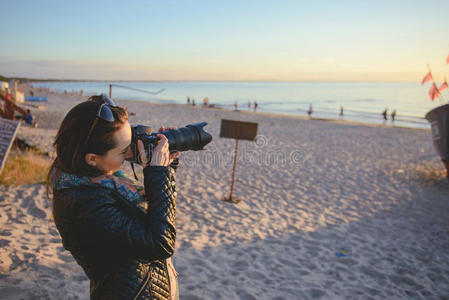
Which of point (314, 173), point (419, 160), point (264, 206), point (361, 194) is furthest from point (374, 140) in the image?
point (264, 206)

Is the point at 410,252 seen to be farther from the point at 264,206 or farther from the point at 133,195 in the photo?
the point at 133,195

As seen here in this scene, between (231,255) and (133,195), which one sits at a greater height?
(133,195)

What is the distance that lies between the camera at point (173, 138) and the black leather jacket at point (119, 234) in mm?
119

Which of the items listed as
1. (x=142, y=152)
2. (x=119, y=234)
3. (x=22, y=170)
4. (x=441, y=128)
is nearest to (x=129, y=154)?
(x=142, y=152)

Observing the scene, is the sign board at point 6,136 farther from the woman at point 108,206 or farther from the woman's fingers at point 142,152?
the woman's fingers at point 142,152

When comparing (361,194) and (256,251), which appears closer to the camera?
(256,251)

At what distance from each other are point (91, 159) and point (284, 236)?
3.82 m

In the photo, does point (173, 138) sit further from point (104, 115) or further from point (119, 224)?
point (119, 224)

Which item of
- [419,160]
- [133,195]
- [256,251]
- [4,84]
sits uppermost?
[4,84]

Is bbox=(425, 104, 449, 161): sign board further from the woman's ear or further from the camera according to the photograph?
the woman's ear

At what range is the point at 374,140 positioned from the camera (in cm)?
1388

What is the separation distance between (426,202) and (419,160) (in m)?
4.72

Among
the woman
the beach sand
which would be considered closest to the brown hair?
the woman

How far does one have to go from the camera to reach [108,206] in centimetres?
100
